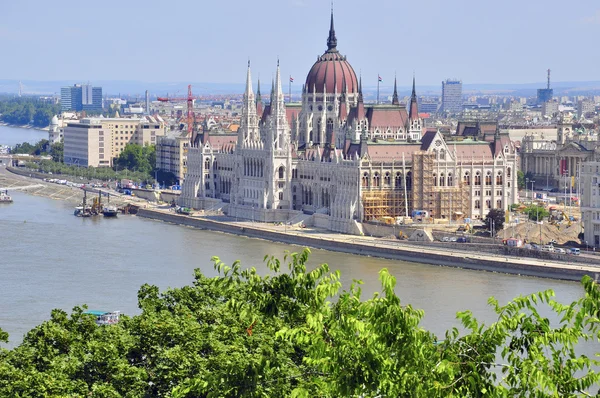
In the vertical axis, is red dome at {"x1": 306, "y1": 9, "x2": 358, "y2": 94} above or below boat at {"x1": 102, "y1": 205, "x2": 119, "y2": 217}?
above

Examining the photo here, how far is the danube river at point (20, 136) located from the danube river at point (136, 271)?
272 ft

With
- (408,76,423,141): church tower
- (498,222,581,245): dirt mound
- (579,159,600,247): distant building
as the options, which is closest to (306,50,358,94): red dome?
(408,76,423,141): church tower

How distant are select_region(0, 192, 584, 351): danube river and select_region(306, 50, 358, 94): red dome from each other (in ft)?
37.2

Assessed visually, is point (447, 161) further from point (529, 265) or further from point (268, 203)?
point (529, 265)

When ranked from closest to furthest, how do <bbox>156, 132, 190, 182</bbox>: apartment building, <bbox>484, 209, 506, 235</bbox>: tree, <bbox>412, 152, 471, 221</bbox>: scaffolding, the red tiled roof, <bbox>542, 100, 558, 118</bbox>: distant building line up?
<bbox>484, 209, 506, 235</bbox>: tree, <bbox>412, 152, 471, 221</bbox>: scaffolding, the red tiled roof, <bbox>156, 132, 190, 182</bbox>: apartment building, <bbox>542, 100, 558, 118</bbox>: distant building

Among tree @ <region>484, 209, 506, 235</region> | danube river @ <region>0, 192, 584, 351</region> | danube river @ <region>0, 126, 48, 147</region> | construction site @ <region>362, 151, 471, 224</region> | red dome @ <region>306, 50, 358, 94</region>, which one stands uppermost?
red dome @ <region>306, 50, 358, 94</region>

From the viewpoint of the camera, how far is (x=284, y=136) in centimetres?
7006

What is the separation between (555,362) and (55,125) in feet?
387

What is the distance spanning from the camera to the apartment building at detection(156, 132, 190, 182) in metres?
93.3

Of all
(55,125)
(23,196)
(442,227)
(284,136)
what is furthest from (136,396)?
(55,125)

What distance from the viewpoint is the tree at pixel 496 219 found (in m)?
59.5

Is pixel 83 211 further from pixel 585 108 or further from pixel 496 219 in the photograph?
pixel 585 108

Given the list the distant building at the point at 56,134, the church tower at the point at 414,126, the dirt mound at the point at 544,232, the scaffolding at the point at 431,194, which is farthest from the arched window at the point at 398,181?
the distant building at the point at 56,134

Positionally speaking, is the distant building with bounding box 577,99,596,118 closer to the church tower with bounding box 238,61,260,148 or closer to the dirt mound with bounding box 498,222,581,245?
the church tower with bounding box 238,61,260,148
